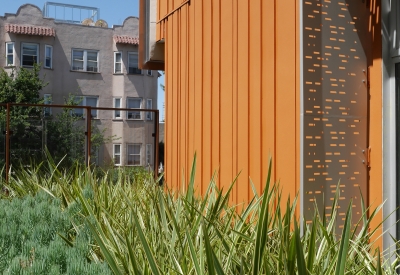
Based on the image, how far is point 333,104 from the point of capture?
4.24 meters

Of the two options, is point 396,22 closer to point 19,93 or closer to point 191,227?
point 191,227

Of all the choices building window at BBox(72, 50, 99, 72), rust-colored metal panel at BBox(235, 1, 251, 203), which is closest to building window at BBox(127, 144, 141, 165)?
building window at BBox(72, 50, 99, 72)

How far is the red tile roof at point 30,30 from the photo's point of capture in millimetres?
28828

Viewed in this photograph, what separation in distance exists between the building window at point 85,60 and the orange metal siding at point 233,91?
2387 centimetres

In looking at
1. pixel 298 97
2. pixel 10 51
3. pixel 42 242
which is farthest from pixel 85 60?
pixel 42 242

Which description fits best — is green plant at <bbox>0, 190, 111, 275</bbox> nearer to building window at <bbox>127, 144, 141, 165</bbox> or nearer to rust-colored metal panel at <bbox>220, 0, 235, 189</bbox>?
rust-colored metal panel at <bbox>220, 0, 235, 189</bbox>

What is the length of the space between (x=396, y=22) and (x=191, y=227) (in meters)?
2.22

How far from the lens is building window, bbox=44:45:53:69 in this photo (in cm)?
2966

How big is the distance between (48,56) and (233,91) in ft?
85.2

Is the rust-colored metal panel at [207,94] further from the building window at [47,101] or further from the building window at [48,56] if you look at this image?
the building window at [48,56]

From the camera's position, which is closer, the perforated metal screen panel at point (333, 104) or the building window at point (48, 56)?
the perforated metal screen panel at point (333, 104)

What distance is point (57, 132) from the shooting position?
1655 centimetres

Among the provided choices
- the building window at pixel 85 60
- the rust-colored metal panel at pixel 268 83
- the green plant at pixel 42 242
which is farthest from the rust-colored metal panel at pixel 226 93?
the building window at pixel 85 60

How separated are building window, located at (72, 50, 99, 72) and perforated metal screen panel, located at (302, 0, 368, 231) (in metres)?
27.6
